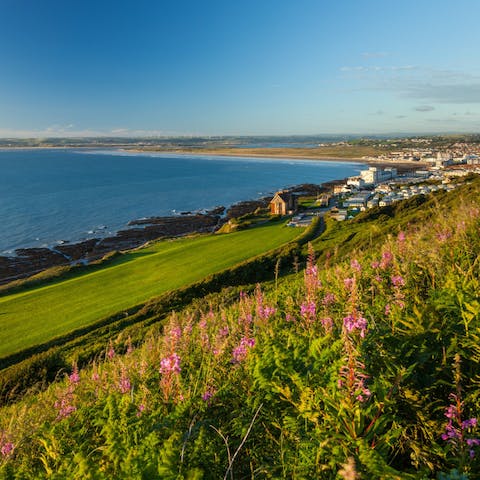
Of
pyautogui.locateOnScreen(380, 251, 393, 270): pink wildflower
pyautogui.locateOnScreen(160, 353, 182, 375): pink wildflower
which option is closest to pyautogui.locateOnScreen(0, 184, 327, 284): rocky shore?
pyautogui.locateOnScreen(380, 251, 393, 270): pink wildflower

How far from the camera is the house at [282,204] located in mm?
59719

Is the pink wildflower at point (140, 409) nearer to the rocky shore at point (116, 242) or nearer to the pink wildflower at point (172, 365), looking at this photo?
the pink wildflower at point (172, 365)

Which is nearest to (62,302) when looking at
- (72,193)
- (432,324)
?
(432,324)

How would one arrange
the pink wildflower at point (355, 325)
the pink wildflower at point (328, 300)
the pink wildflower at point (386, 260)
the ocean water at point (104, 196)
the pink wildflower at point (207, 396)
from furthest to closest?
the ocean water at point (104, 196) → the pink wildflower at point (386, 260) → the pink wildflower at point (328, 300) → the pink wildflower at point (207, 396) → the pink wildflower at point (355, 325)

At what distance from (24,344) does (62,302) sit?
6652 millimetres

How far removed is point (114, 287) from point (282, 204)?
3575 cm

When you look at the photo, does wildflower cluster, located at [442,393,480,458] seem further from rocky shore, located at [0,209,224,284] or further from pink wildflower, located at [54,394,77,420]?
rocky shore, located at [0,209,224,284]

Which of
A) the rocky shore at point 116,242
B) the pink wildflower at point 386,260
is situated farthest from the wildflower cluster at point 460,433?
the rocky shore at point 116,242

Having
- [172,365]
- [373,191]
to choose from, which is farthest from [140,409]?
[373,191]

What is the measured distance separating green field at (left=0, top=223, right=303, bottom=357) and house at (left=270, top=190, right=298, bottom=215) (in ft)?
53.8

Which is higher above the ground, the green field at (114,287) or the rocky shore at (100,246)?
the green field at (114,287)

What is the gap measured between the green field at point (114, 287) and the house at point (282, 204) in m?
16.4

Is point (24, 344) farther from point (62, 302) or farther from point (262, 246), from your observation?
point (262, 246)

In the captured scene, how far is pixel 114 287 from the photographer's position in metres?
29.5
